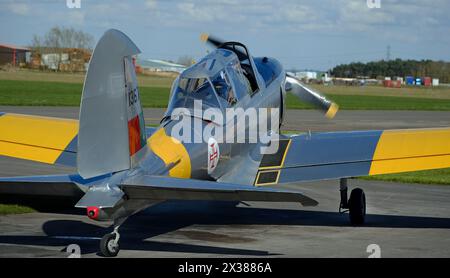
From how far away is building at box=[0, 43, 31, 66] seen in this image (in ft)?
366

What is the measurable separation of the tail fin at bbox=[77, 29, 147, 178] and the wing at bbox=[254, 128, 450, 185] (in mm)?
3472

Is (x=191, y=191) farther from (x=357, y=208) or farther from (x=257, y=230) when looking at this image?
(x=357, y=208)

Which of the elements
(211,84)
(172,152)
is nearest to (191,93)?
(211,84)

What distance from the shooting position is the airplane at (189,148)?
931 centimetres

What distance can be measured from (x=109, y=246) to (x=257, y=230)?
327cm

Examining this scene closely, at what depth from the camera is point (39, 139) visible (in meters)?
14.4

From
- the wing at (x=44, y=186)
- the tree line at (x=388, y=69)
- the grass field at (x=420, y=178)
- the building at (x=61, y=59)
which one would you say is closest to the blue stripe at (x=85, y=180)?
the wing at (x=44, y=186)

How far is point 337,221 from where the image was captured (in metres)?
13.3

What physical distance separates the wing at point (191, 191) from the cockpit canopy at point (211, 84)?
2386mm

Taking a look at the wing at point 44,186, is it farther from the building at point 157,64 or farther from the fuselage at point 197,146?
the building at point 157,64

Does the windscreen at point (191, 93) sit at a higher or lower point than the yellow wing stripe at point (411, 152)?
higher

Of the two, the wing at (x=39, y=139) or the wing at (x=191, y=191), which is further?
the wing at (x=39, y=139)

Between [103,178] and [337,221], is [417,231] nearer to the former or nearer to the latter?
[337,221]

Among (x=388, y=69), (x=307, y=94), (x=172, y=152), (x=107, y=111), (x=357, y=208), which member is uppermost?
(x=107, y=111)
